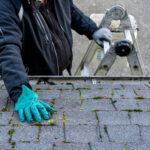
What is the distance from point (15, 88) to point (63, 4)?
178 centimetres

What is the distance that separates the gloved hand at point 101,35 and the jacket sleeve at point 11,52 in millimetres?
1405

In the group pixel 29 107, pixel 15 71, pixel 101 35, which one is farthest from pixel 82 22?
pixel 29 107

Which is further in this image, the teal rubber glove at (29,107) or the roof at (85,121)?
the teal rubber glove at (29,107)

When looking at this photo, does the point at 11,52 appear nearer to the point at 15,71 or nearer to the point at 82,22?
the point at 15,71

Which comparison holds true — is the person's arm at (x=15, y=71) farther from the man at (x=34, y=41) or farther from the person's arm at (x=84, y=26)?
the person's arm at (x=84, y=26)

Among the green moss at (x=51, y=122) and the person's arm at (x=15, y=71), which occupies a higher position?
the person's arm at (x=15, y=71)

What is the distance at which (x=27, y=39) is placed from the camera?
3240mm

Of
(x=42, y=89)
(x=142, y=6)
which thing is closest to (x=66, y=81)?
(x=42, y=89)

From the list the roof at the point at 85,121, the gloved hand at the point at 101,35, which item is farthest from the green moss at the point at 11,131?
the gloved hand at the point at 101,35

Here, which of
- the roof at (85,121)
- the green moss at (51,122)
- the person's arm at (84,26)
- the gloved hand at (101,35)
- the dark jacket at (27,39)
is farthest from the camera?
the person's arm at (84,26)

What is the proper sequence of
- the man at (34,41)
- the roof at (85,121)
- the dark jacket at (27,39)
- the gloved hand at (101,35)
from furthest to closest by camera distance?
the gloved hand at (101,35) < the dark jacket at (27,39) < the man at (34,41) < the roof at (85,121)

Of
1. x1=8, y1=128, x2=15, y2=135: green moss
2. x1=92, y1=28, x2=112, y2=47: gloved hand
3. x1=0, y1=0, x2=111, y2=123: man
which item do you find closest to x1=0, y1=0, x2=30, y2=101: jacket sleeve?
x1=0, y1=0, x2=111, y2=123: man

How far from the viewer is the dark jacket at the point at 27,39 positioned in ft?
7.94

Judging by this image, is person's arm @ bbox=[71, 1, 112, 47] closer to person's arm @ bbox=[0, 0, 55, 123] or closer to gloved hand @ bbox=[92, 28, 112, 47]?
gloved hand @ bbox=[92, 28, 112, 47]
